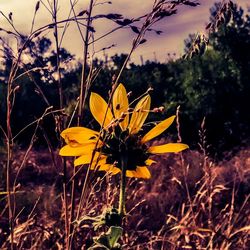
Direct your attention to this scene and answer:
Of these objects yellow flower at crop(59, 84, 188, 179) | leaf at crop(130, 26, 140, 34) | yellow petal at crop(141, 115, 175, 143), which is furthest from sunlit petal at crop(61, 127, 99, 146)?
leaf at crop(130, 26, 140, 34)

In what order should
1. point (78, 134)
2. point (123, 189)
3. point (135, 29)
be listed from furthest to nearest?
point (135, 29) < point (78, 134) < point (123, 189)

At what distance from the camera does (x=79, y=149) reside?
3.32 ft

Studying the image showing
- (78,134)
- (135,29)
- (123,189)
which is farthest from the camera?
(135,29)

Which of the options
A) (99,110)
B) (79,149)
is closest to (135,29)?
(99,110)

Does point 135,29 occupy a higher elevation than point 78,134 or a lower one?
higher

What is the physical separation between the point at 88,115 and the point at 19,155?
1603mm

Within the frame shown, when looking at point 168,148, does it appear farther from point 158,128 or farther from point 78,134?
point 78,134

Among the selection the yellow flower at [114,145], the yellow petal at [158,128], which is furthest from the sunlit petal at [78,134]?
the yellow petal at [158,128]

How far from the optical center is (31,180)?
729cm

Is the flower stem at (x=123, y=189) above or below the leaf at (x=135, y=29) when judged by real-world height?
A: below

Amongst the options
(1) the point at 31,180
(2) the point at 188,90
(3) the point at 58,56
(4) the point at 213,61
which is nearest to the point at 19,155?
(1) the point at 31,180

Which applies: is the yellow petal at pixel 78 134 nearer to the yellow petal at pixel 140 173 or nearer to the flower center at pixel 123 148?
the flower center at pixel 123 148

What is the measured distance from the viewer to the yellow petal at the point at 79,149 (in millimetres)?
995

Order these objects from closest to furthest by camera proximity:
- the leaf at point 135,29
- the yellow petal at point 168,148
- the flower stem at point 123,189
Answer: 1. the flower stem at point 123,189
2. the yellow petal at point 168,148
3. the leaf at point 135,29
